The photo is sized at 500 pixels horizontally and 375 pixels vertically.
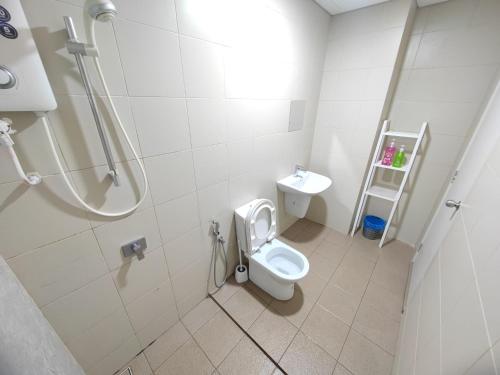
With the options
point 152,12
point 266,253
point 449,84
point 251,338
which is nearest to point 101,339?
point 251,338

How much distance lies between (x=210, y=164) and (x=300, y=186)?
1.11 meters

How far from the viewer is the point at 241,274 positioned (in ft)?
5.70

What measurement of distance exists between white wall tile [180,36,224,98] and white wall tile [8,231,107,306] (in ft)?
2.88

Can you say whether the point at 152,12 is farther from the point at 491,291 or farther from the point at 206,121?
the point at 491,291

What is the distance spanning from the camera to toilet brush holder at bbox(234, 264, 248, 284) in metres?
1.74

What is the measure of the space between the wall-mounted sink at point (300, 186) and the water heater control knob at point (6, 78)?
67.0 inches

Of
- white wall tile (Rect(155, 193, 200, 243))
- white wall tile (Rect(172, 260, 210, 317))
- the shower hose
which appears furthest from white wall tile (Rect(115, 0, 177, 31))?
white wall tile (Rect(172, 260, 210, 317))

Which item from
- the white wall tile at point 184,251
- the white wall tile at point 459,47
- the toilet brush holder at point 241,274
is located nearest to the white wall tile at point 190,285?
the white wall tile at point 184,251

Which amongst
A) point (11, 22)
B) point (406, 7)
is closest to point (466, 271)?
point (11, 22)

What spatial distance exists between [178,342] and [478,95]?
9.81 ft

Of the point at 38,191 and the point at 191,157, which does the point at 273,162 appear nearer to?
the point at 191,157

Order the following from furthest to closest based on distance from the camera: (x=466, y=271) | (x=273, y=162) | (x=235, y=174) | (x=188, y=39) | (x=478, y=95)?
1. (x=273, y=162)
2. (x=478, y=95)
3. (x=235, y=174)
4. (x=188, y=39)
5. (x=466, y=271)

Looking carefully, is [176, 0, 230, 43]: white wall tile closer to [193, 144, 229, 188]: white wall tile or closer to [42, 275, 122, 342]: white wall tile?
[193, 144, 229, 188]: white wall tile

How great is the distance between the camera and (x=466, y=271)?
0.68 m
